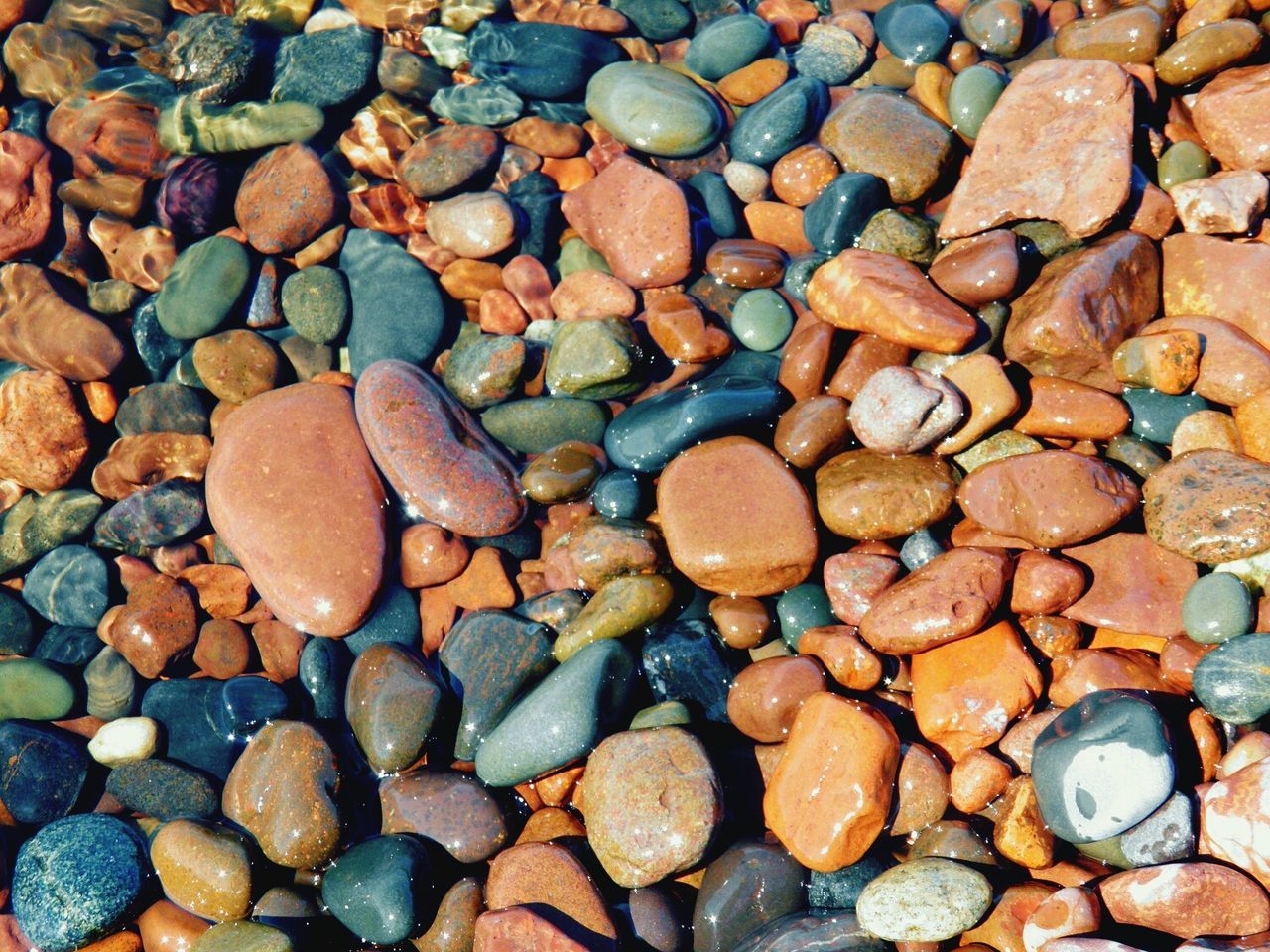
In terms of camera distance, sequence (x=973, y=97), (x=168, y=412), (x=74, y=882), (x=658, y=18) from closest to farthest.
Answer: (x=74, y=882), (x=168, y=412), (x=973, y=97), (x=658, y=18)

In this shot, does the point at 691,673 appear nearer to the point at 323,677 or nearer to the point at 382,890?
the point at 382,890

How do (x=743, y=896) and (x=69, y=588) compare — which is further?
(x=69, y=588)

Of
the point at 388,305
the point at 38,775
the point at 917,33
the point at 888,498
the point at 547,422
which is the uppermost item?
the point at 917,33

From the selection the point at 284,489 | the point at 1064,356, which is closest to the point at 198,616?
the point at 284,489

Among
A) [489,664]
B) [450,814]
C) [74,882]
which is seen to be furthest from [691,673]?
[74,882]

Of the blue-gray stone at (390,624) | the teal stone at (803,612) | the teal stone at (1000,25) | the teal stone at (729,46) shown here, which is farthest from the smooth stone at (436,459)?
the teal stone at (1000,25)

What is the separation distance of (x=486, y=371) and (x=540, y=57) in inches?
93.6

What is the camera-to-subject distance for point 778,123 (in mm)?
5469

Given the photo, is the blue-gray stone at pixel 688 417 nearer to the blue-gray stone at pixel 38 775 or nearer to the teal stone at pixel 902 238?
the teal stone at pixel 902 238

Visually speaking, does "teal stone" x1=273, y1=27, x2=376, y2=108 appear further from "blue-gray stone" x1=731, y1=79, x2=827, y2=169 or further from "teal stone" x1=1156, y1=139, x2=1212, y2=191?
"teal stone" x1=1156, y1=139, x2=1212, y2=191

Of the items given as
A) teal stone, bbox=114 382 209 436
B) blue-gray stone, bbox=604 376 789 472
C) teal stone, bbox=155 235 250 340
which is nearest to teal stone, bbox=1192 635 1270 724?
blue-gray stone, bbox=604 376 789 472

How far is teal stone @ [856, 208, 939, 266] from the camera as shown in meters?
4.91

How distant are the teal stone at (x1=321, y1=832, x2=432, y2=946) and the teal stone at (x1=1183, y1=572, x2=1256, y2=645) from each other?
11.0ft

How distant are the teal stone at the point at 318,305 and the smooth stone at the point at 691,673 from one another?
2.71 metres
